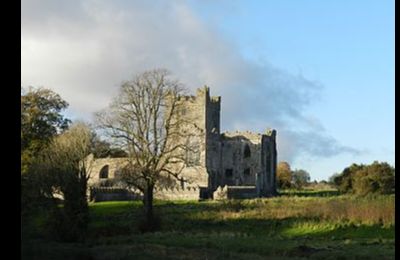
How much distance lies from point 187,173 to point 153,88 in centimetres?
2573

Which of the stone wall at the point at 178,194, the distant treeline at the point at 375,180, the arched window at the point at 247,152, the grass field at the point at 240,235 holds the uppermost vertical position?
the arched window at the point at 247,152

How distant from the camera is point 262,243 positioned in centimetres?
1741

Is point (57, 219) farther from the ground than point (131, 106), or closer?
closer

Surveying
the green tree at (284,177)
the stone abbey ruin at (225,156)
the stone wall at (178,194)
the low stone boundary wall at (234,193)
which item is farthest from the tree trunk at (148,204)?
the green tree at (284,177)

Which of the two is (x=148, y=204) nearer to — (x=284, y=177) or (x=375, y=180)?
(x=375, y=180)

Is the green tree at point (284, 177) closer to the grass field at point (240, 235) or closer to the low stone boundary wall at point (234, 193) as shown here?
the low stone boundary wall at point (234, 193)

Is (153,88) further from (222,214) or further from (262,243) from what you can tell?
(262,243)

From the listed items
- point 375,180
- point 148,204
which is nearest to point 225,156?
point 375,180

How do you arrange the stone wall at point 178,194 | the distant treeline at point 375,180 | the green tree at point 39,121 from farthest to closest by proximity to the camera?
the stone wall at point 178,194
the distant treeline at point 375,180
the green tree at point 39,121

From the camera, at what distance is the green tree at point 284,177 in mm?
75938

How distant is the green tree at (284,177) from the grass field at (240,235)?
1743 inches

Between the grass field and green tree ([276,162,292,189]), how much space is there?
44259 mm
